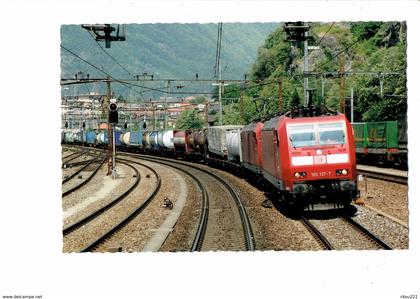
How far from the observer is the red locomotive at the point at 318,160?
1806cm

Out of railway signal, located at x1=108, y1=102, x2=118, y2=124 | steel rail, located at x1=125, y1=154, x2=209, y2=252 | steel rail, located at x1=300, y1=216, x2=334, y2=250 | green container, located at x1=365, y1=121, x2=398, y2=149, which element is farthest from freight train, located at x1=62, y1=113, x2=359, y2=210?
green container, located at x1=365, y1=121, x2=398, y2=149

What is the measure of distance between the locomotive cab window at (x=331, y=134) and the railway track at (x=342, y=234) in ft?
8.16

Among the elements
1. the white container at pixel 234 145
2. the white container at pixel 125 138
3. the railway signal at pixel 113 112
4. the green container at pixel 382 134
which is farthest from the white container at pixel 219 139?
the white container at pixel 125 138

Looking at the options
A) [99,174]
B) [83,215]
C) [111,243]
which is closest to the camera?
[111,243]

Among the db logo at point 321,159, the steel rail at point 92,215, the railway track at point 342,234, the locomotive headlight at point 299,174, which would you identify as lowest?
the steel rail at point 92,215

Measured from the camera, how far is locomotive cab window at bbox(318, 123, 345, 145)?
18.2 meters

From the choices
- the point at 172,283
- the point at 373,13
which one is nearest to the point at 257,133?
the point at 373,13

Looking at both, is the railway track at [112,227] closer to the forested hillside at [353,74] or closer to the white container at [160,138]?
the forested hillside at [353,74]

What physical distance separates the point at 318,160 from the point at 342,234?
2715mm

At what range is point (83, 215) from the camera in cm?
2314

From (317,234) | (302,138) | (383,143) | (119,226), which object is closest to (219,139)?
(383,143)

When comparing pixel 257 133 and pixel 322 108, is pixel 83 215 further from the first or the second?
pixel 322 108

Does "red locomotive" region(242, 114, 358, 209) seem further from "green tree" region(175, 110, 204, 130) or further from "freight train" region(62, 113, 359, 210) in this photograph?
"green tree" region(175, 110, 204, 130)

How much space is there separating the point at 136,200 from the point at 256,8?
17933 millimetres
